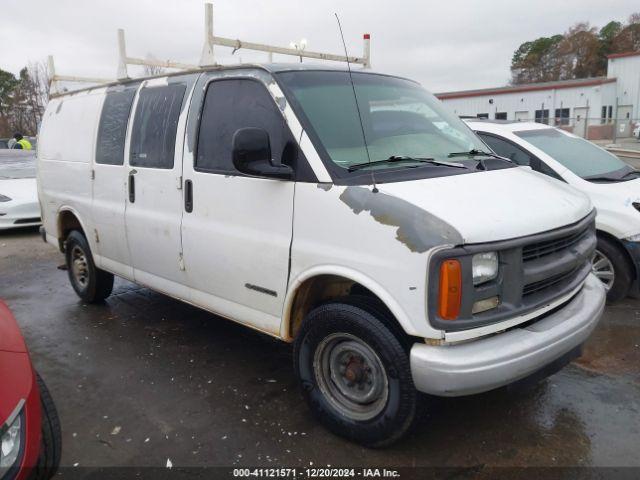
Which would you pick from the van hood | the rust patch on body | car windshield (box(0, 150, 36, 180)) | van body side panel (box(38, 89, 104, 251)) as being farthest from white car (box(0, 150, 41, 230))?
the van hood

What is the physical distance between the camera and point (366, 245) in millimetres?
2855

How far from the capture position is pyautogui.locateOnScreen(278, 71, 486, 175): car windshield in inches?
129

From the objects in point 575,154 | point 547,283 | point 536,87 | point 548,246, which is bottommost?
point 547,283

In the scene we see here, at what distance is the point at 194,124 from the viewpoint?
12.9 feet

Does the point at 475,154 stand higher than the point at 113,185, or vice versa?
the point at 475,154

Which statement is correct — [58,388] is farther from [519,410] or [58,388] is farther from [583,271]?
[583,271]

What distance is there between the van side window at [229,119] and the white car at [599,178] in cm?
347

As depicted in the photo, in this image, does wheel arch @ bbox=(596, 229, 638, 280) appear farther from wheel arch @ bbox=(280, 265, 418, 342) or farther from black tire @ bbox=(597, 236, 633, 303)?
wheel arch @ bbox=(280, 265, 418, 342)

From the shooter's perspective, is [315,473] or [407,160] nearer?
[315,473]

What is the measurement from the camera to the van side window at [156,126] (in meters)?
4.13

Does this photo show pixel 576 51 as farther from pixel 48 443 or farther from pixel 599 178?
pixel 48 443

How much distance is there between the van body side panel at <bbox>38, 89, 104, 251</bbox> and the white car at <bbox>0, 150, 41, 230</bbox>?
383cm

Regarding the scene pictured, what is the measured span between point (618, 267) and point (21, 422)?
5099mm

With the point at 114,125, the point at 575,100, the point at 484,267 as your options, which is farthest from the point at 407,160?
the point at 575,100
